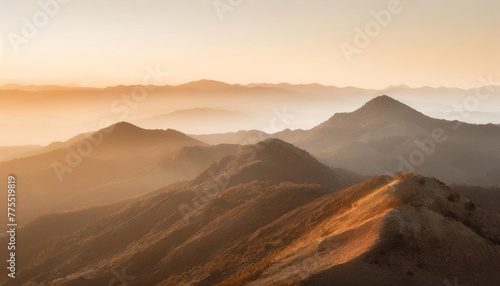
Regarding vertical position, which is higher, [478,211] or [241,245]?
[478,211]

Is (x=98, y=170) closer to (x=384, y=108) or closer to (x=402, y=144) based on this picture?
(x=402, y=144)

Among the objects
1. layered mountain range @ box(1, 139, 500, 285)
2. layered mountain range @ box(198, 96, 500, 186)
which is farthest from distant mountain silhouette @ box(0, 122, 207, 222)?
layered mountain range @ box(198, 96, 500, 186)

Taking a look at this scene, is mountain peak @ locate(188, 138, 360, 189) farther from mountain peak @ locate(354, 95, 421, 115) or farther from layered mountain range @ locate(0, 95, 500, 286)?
mountain peak @ locate(354, 95, 421, 115)

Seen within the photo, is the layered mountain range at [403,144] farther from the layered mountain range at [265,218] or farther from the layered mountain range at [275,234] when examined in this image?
the layered mountain range at [275,234]

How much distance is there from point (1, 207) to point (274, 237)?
6597cm

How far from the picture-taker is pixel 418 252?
16.5 meters

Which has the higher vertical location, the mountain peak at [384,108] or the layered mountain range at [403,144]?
the mountain peak at [384,108]

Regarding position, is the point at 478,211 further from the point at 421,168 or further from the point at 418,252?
the point at 421,168

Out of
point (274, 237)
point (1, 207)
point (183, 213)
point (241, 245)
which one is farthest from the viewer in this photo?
point (1, 207)

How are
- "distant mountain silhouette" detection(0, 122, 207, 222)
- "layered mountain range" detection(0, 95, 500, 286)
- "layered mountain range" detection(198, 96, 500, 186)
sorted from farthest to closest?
"layered mountain range" detection(198, 96, 500, 186), "distant mountain silhouette" detection(0, 122, 207, 222), "layered mountain range" detection(0, 95, 500, 286)

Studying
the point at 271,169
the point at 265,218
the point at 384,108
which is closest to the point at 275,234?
the point at 265,218

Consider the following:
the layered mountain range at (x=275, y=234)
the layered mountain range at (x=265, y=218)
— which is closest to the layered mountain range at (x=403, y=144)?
the layered mountain range at (x=265, y=218)

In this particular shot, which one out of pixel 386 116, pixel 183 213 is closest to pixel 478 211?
pixel 183 213

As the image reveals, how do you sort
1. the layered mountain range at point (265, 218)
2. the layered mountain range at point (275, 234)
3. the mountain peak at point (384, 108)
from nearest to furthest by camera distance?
1. the layered mountain range at point (275, 234)
2. the layered mountain range at point (265, 218)
3. the mountain peak at point (384, 108)
